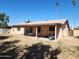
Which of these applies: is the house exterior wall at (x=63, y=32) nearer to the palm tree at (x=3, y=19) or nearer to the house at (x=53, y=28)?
the house at (x=53, y=28)

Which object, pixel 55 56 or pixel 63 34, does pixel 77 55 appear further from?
pixel 63 34

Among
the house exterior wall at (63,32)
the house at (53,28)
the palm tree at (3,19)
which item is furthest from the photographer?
the palm tree at (3,19)

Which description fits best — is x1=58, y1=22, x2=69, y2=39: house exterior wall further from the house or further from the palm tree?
the palm tree

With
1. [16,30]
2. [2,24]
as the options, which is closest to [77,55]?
[16,30]

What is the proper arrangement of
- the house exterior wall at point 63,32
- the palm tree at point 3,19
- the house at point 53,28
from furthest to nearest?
the palm tree at point 3,19 → the house exterior wall at point 63,32 → the house at point 53,28

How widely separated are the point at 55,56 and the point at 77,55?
90.3 inches

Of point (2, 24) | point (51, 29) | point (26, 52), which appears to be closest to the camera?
point (26, 52)

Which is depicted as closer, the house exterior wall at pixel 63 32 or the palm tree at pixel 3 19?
the house exterior wall at pixel 63 32

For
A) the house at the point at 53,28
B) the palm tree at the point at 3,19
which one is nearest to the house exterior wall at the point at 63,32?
the house at the point at 53,28

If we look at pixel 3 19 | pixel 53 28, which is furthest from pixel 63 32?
pixel 3 19

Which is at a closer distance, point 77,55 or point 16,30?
point 77,55

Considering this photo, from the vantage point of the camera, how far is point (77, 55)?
13797 mm

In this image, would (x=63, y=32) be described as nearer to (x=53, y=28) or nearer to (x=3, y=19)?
(x=53, y=28)

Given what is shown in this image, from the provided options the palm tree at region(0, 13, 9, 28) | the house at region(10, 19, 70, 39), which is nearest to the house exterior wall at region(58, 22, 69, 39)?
the house at region(10, 19, 70, 39)
